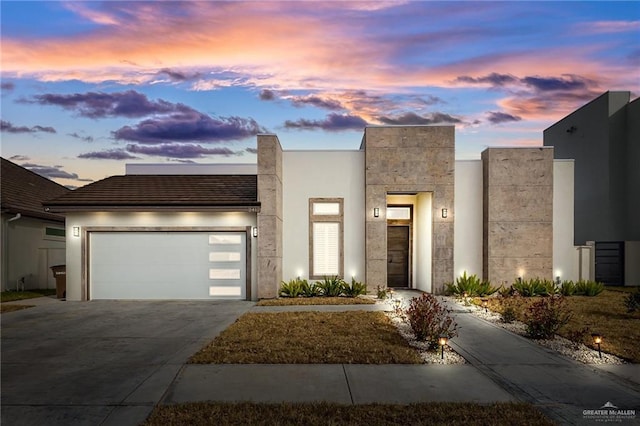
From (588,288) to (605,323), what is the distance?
19.1 feet

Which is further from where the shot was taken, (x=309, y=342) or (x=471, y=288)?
(x=471, y=288)

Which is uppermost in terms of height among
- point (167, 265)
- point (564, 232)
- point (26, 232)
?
point (564, 232)

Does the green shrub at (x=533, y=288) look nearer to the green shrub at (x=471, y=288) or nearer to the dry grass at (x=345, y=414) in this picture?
the green shrub at (x=471, y=288)

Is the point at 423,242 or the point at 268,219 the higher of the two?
the point at 268,219

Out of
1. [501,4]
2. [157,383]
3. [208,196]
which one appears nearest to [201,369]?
[157,383]

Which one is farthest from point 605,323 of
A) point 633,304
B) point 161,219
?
point 161,219

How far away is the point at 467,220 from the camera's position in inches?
605

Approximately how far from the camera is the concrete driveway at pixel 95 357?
4.50 m

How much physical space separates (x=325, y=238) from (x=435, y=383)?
9906mm

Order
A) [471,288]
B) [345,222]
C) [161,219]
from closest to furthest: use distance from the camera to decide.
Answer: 1. [161,219]
2. [471,288]
3. [345,222]

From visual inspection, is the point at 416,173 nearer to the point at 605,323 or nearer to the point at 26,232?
the point at 605,323

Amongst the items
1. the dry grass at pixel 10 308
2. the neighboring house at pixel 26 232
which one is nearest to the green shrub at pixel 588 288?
the dry grass at pixel 10 308

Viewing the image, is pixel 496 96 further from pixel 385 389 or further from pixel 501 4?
pixel 385 389

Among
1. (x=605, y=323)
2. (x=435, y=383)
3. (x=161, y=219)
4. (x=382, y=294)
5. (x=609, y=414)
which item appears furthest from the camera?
(x=161, y=219)
